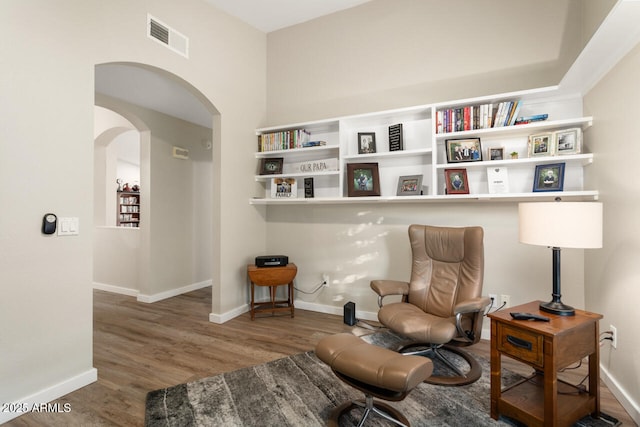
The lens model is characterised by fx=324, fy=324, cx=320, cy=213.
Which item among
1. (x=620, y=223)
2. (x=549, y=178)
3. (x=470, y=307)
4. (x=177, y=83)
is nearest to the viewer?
(x=620, y=223)

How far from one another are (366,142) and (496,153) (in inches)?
45.8

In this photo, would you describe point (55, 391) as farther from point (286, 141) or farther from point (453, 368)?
point (286, 141)

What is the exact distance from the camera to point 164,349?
2734mm

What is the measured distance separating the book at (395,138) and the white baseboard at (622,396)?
2228 mm

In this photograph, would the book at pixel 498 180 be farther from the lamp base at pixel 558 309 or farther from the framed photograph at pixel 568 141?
→ the lamp base at pixel 558 309

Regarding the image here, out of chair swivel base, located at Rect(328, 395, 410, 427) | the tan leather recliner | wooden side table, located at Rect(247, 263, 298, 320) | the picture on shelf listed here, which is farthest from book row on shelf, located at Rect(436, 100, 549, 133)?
chair swivel base, located at Rect(328, 395, 410, 427)

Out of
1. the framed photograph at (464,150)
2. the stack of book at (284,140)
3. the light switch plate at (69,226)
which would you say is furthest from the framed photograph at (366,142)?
the light switch plate at (69,226)

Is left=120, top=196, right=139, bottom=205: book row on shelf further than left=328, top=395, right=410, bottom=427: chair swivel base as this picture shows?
Yes

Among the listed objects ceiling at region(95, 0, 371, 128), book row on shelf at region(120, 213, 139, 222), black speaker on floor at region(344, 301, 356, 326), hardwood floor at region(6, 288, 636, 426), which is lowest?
hardwood floor at region(6, 288, 636, 426)

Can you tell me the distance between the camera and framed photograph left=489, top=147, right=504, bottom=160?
273 centimetres

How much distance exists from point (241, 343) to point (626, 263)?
2.79m

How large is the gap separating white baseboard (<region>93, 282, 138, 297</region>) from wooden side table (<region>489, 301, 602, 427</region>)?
4.39 metres

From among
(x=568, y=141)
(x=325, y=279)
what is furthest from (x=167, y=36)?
(x=568, y=141)

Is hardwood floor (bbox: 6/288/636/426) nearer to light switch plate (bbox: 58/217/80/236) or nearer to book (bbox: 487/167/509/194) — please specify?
light switch plate (bbox: 58/217/80/236)
